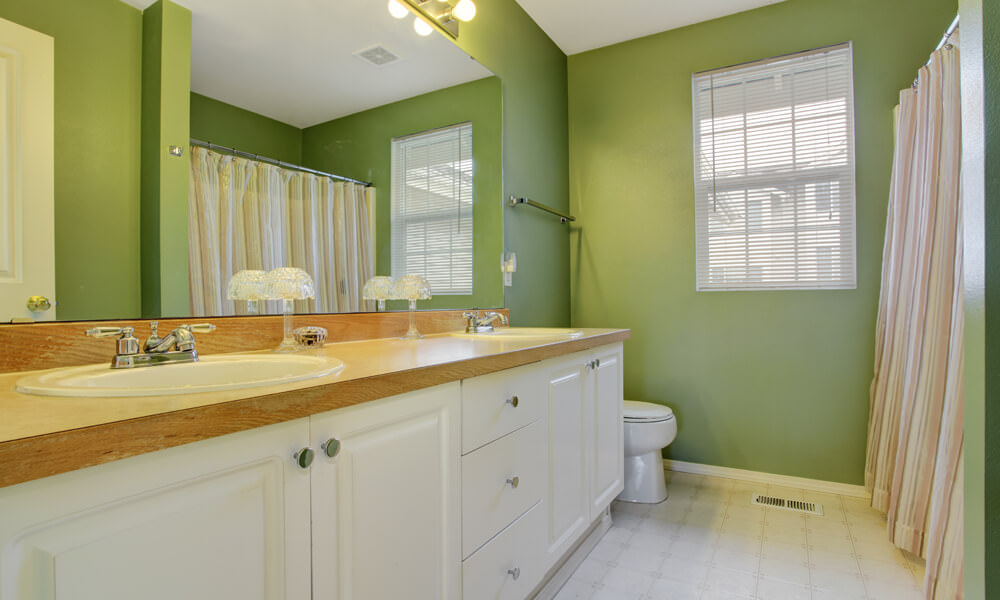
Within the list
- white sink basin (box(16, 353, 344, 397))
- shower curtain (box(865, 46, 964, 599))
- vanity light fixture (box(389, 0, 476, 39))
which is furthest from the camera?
vanity light fixture (box(389, 0, 476, 39))

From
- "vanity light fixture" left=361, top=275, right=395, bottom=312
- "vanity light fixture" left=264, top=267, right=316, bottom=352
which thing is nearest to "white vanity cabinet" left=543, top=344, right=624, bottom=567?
"vanity light fixture" left=361, top=275, right=395, bottom=312

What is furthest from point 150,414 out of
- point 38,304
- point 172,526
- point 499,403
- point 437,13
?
point 437,13

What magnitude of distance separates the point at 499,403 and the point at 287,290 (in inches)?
26.0

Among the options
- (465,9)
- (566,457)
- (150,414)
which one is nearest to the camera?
(150,414)

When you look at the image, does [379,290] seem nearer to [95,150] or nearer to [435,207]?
[435,207]

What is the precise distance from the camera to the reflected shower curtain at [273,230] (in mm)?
1248

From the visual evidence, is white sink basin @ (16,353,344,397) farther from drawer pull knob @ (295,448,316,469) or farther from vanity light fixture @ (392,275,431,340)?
vanity light fixture @ (392,275,431,340)

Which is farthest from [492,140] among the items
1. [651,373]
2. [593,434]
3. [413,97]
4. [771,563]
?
[771,563]

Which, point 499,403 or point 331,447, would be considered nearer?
point 331,447

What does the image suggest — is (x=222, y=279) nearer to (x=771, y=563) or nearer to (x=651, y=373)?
(x=771, y=563)

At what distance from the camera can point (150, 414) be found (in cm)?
59

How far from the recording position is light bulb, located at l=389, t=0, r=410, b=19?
185cm

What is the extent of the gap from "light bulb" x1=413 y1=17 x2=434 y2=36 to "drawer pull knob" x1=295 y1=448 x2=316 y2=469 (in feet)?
5.60

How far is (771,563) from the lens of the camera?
1.88 m
